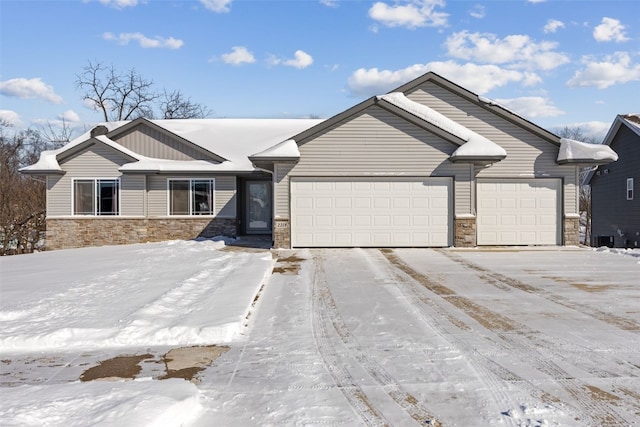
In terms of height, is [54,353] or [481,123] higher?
[481,123]

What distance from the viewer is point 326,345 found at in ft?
16.6

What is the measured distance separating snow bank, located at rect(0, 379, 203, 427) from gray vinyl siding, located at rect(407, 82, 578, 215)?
512 inches

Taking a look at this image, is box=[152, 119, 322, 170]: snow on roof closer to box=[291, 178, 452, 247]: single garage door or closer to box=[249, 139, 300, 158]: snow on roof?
box=[249, 139, 300, 158]: snow on roof

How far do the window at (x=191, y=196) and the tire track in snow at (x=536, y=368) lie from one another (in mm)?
11850

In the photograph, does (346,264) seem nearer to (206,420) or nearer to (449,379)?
(449,379)

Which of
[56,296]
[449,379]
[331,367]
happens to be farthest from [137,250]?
[449,379]

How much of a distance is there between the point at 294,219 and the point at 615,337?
9548 mm

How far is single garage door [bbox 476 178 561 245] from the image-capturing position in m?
14.9

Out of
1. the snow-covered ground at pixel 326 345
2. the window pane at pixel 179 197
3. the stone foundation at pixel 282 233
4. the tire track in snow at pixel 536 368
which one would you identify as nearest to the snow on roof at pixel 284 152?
the stone foundation at pixel 282 233

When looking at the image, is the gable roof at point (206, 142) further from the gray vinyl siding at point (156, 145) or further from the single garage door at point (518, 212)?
the single garage door at point (518, 212)

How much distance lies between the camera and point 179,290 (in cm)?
750

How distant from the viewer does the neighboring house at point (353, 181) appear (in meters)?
13.8

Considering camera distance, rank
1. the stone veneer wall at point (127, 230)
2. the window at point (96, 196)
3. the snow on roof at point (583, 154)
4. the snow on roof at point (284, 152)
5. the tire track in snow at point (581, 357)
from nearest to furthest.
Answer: the tire track in snow at point (581, 357) → the snow on roof at point (284, 152) → the snow on roof at point (583, 154) → the stone veneer wall at point (127, 230) → the window at point (96, 196)

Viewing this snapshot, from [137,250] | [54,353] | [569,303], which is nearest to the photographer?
[54,353]
